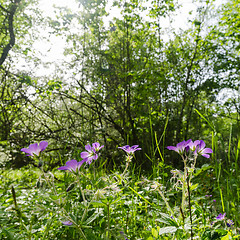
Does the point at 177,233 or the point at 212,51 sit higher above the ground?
the point at 212,51

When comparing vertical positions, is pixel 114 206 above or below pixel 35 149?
below

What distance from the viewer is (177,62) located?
511 centimetres

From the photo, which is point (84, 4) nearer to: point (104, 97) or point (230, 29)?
point (104, 97)

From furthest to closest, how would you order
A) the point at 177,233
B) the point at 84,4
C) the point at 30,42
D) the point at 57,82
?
the point at 30,42 < the point at 84,4 < the point at 57,82 < the point at 177,233

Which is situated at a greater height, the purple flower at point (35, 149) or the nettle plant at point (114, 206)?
the purple flower at point (35, 149)

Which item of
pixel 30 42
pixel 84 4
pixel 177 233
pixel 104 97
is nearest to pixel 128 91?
pixel 104 97

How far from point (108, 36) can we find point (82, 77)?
124cm

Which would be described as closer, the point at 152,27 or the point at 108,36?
the point at 152,27

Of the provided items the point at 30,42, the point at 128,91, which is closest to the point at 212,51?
the point at 128,91

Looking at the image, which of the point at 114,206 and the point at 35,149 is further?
the point at 114,206

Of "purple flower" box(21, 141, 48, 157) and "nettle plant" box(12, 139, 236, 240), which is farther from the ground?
"purple flower" box(21, 141, 48, 157)

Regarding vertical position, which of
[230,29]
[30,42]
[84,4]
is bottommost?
[230,29]

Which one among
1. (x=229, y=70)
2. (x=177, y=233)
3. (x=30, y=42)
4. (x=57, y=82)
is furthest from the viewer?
(x=30, y=42)

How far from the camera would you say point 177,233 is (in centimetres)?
74
